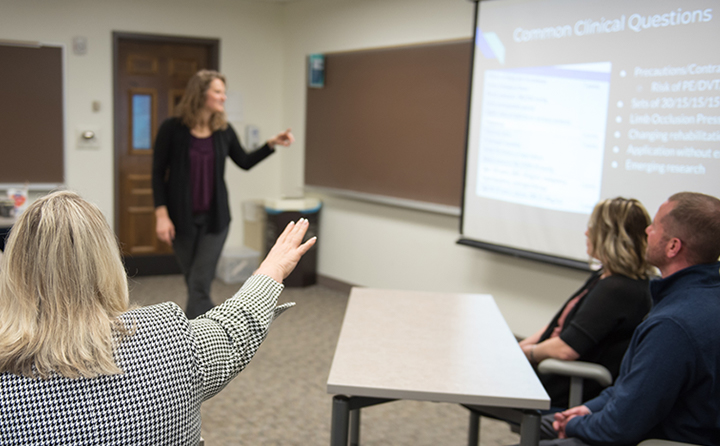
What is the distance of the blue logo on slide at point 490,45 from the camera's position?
3568mm

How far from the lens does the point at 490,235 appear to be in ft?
12.3

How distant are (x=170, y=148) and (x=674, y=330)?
8.61 ft

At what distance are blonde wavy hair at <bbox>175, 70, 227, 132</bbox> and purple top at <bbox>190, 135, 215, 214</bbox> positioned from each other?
10 centimetres

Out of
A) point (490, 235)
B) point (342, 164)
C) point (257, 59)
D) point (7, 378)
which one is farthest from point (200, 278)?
point (257, 59)

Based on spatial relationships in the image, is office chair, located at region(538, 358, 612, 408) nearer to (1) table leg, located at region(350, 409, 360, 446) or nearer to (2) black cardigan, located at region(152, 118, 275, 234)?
(1) table leg, located at region(350, 409, 360, 446)

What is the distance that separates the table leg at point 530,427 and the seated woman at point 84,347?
84cm

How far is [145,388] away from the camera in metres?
1.02

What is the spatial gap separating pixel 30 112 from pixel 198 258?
2466mm

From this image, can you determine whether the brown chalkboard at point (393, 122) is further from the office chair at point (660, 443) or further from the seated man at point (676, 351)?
the office chair at point (660, 443)

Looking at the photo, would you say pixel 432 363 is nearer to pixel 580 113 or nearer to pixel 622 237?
pixel 622 237

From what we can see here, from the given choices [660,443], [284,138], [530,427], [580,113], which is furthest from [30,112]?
[660,443]

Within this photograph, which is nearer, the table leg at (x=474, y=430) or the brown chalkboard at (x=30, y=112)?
the table leg at (x=474, y=430)

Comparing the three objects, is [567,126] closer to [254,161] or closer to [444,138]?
[444,138]

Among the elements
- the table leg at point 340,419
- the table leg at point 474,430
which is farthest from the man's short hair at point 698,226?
the table leg at point 474,430
